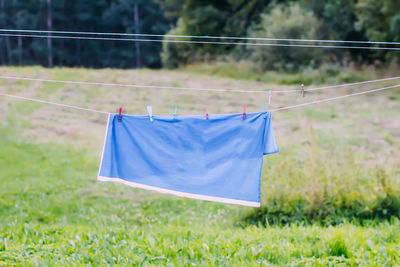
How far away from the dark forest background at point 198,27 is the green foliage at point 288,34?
5 cm

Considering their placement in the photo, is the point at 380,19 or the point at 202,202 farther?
the point at 380,19

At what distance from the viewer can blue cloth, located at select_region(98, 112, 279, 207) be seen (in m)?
5.30

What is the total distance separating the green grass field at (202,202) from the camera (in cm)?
588

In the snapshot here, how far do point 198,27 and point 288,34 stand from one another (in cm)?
684

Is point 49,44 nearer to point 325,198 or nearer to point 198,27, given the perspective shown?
point 198,27

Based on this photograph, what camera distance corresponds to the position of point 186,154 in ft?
18.0

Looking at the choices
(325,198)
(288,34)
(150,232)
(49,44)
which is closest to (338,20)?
(288,34)

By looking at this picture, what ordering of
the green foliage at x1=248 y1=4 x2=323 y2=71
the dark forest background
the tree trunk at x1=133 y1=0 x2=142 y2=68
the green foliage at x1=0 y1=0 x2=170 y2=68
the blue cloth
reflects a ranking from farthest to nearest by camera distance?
the tree trunk at x1=133 y1=0 x2=142 y2=68 < the green foliage at x1=0 y1=0 x2=170 y2=68 < the dark forest background < the green foliage at x1=248 y1=4 x2=323 y2=71 < the blue cloth

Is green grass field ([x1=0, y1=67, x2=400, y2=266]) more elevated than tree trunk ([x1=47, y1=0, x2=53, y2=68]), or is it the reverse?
tree trunk ([x1=47, y1=0, x2=53, y2=68])

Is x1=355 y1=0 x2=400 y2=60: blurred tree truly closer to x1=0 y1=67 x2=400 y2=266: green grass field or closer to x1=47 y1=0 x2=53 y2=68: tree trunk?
x1=0 y1=67 x2=400 y2=266: green grass field

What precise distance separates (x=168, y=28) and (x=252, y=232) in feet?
92.0

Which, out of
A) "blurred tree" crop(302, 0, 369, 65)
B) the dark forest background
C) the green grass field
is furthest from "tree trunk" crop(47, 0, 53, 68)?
"blurred tree" crop(302, 0, 369, 65)

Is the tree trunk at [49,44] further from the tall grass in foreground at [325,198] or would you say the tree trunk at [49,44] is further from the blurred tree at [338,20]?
the tall grass in foreground at [325,198]

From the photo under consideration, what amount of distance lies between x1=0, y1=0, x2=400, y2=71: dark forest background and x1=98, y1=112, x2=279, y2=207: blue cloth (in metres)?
16.0
